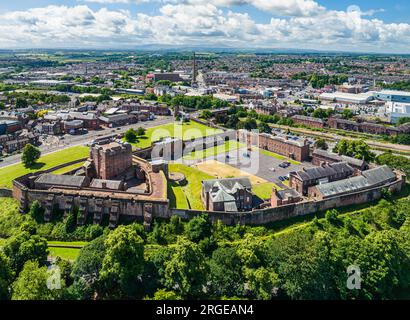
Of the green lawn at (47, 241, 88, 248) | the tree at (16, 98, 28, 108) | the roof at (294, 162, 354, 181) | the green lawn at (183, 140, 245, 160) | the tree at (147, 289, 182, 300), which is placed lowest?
the green lawn at (47, 241, 88, 248)

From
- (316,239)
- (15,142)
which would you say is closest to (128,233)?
(316,239)

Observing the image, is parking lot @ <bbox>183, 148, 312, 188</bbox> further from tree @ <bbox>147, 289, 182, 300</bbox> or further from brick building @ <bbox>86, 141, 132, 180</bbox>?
tree @ <bbox>147, 289, 182, 300</bbox>

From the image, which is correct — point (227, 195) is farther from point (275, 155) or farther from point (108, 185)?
point (275, 155)

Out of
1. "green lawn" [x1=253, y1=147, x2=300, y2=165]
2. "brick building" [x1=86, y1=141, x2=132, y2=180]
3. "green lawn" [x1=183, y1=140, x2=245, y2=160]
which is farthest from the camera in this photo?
"green lawn" [x1=183, y1=140, x2=245, y2=160]

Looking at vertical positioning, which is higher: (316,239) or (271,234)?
(316,239)

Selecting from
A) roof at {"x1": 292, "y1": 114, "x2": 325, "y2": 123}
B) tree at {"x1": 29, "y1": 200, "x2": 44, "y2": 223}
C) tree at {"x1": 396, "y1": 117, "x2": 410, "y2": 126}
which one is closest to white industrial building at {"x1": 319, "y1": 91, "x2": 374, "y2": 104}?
tree at {"x1": 396, "y1": 117, "x2": 410, "y2": 126}

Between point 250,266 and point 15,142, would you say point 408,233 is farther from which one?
point 15,142

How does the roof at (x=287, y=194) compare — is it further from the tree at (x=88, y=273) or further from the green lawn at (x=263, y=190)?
the tree at (x=88, y=273)

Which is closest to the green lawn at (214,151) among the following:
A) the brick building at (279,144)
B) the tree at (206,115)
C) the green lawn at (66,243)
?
the brick building at (279,144)
